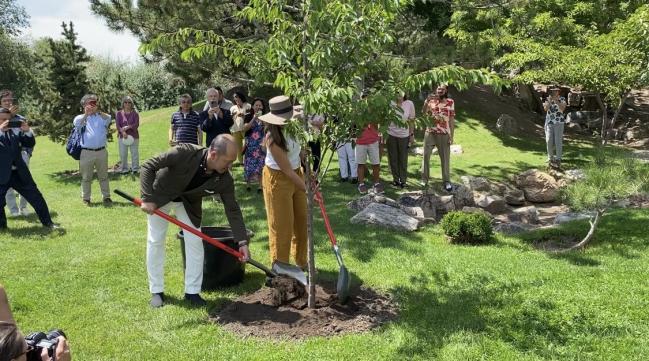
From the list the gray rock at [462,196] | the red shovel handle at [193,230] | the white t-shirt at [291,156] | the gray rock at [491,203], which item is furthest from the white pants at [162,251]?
the gray rock at [491,203]

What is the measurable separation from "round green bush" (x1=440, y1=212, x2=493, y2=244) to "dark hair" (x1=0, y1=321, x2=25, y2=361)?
538 cm

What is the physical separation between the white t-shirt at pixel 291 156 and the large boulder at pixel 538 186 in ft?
23.7

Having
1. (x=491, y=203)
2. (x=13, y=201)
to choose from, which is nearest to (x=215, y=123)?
(x=13, y=201)

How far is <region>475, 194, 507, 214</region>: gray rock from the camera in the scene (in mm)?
9781

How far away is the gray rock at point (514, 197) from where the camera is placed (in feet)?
34.9

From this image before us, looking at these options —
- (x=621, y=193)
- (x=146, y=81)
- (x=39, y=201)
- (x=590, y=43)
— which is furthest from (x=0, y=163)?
(x=146, y=81)

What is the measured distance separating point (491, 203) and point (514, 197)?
1.13 m

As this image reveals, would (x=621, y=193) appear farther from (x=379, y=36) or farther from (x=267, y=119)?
(x=267, y=119)

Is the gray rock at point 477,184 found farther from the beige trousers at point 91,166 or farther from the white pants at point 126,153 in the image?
the white pants at point 126,153

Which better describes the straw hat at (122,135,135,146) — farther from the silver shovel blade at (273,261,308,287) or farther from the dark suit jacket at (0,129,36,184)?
the silver shovel blade at (273,261,308,287)

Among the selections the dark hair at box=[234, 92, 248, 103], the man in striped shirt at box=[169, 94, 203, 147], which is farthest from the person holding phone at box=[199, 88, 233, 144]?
the dark hair at box=[234, 92, 248, 103]

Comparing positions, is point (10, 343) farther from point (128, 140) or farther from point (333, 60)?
point (128, 140)

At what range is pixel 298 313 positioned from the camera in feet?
15.5

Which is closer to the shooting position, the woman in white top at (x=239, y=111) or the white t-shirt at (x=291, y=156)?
the white t-shirt at (x=291, y=156)
